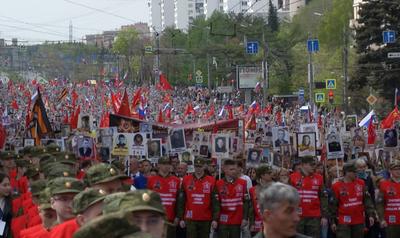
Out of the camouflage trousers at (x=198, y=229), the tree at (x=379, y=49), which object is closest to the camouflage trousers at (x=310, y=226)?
the camouflage trousers at (x=198, y=229)

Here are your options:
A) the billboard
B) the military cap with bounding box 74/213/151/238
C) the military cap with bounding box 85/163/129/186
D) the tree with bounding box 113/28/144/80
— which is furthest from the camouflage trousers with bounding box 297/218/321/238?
the tree with bounding box 113/28/144/80

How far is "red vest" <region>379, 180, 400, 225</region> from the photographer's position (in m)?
16.4

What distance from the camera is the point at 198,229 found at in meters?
17.0

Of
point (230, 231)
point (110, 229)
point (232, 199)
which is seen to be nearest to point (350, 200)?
point (232, 199)

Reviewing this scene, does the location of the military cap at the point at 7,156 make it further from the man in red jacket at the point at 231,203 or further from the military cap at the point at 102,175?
the military cap at the point at 102,175

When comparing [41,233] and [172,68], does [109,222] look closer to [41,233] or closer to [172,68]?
[41,233]

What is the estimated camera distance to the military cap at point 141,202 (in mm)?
6547

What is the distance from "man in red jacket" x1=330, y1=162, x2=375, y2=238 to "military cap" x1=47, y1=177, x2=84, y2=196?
812 cm

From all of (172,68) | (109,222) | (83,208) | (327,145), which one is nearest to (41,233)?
(83,208)

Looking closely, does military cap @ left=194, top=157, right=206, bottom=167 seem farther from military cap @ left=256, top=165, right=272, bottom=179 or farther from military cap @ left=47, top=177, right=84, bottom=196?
military cap @ left=47, top=177, right=84, bottom=196

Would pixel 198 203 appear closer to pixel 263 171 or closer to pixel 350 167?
pixel 263 171

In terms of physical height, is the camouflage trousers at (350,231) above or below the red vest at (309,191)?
below

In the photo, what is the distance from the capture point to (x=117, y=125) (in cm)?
2745

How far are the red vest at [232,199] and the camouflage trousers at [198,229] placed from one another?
1.04 feet
